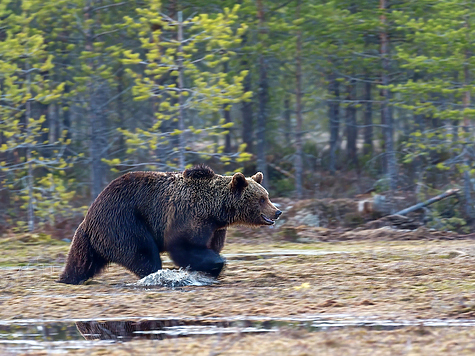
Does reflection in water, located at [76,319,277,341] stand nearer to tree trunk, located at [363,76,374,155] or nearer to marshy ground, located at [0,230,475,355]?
marshy ground, located at [0,230,475,355]

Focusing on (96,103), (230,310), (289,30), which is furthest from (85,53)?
(230,310)

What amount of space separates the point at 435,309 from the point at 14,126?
504 inches

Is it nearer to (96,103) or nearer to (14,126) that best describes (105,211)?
(14,126)

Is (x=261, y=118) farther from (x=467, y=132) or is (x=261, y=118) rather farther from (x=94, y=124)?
(x=467, y=132)

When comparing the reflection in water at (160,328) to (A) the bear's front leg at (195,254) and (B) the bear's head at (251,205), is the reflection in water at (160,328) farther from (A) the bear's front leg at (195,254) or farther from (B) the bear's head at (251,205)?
(B) the bear's head at (251,205)

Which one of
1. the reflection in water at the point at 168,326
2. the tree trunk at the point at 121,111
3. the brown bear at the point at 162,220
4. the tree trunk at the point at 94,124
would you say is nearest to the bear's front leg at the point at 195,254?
the brown bear at the point at 162,220

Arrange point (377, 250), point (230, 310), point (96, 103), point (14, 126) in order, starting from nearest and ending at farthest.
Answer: point (230, 310) < point (377, 250) < point (14, 126) < point (96, 103)

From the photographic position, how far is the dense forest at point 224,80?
15180mm

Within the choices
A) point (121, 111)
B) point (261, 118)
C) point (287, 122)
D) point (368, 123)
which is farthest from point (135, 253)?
point (287, 122)

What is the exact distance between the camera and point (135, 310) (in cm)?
643

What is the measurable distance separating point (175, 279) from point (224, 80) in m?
11.0

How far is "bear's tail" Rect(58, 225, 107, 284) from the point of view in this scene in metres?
8.27

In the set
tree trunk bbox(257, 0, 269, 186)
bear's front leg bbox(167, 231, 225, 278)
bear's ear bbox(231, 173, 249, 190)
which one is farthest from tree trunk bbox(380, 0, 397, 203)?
bear's front leg bbox(167, 231, 225, 278)

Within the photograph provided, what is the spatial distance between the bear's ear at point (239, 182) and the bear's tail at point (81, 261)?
2.05 metres
